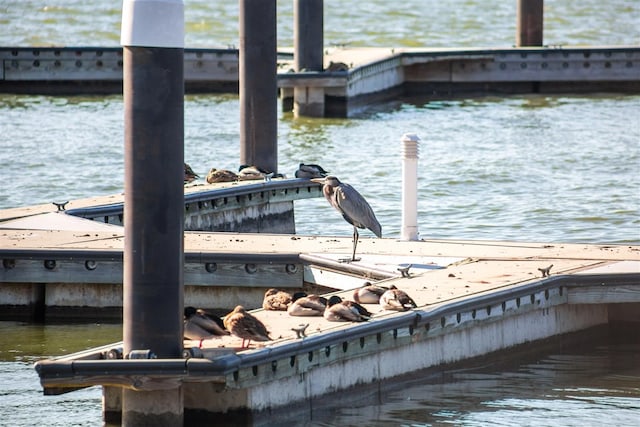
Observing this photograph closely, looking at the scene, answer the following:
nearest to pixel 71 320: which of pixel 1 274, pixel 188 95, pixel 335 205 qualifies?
pixel 1 274

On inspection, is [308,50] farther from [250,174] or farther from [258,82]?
[250,174]

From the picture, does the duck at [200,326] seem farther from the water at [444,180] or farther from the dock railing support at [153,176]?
the water at [444,180]

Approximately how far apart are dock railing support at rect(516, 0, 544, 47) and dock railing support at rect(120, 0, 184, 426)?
28.1m

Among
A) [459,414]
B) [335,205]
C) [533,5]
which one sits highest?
[533,5]

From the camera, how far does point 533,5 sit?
3825 centimetres

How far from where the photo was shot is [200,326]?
11.6m

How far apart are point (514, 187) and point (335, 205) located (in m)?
11.3

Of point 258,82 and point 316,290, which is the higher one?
point 258,82

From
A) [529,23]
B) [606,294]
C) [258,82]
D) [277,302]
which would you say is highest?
Answer: [529,23]

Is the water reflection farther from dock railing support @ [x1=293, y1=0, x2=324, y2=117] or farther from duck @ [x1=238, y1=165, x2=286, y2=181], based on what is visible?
dock railing support @ [x1=293, y1=0, x2=324, y2=117]

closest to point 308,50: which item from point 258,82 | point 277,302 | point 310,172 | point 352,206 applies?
point 258,82

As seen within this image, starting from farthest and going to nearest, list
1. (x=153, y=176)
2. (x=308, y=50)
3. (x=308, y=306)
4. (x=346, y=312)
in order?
(x=308, y=50) < (x=308, y=306) < (x=346, y=312) < (x=153, y=176)

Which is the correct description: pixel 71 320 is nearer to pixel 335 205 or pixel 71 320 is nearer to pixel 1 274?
pixel 1 274

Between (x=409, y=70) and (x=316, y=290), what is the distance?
23156 millimetres
